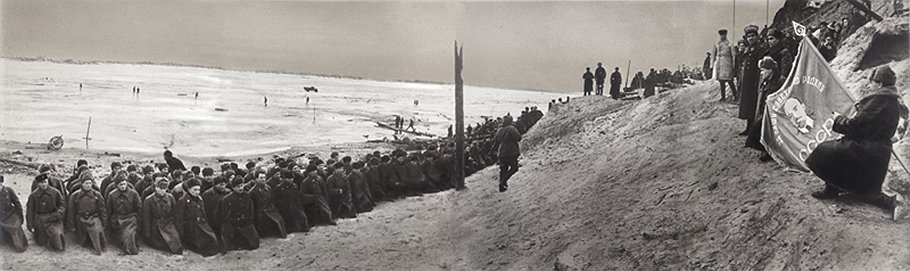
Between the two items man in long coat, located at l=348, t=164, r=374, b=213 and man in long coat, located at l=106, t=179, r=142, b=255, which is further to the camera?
man in long coat, located at l=348, t=164, r=374, b=213

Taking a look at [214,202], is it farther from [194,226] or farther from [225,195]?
[194,226]

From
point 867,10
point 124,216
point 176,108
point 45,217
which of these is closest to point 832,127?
point 867,10

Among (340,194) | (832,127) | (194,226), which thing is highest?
(832,127)

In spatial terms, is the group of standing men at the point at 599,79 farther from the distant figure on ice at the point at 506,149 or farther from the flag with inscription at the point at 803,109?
the flag with inscription at the point at 803,109

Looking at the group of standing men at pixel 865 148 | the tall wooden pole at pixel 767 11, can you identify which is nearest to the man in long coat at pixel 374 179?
the tall wooden pole at pixel 767 11

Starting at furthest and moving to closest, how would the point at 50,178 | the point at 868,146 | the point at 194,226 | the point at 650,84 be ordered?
the point at 650,84
the point at 194,226
the point at 50,178
the point at 868,146

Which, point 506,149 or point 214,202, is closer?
point 214,202

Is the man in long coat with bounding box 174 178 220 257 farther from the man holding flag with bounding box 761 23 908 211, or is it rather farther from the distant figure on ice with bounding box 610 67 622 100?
the man holding flag with bounding box 761 23 908 211

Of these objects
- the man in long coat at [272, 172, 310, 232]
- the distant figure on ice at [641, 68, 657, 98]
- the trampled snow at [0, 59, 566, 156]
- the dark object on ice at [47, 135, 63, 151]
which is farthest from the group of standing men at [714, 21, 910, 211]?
the dark object on ice at [47, 135, 63, 151]

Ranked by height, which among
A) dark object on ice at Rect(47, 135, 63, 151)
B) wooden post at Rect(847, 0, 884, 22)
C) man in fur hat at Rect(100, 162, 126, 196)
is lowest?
man in fur hat at Rect(100, 162, 126, 196)
